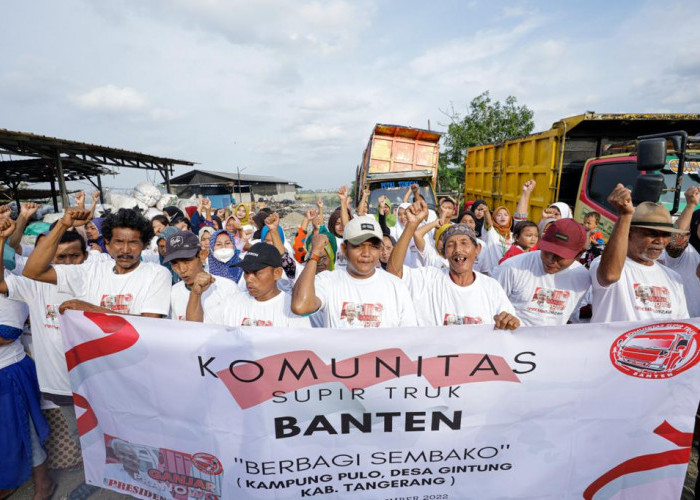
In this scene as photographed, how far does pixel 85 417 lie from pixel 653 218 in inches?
169

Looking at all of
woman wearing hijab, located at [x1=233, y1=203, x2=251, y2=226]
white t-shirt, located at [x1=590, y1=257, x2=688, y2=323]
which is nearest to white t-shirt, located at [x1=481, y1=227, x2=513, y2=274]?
white t-shirt, located at [x1=590, y1=257, x2=688, y2=323]

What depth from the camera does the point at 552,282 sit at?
2.85 m

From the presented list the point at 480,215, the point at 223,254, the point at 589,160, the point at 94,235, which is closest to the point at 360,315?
the point at 223,254

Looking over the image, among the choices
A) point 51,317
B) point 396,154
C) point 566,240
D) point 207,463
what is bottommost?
point 207,463

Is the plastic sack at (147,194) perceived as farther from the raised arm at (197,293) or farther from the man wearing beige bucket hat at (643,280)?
the man wearing beige bucket hat at (643,280)

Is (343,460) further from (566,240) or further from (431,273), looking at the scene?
(566,240)

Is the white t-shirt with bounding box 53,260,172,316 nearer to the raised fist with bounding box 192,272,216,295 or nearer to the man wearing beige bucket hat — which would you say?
the raised fist with bounding box 192,272,216,295

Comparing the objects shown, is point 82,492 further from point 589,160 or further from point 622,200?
point 589,160

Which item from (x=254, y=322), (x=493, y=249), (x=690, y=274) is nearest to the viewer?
(x=254, y=322)

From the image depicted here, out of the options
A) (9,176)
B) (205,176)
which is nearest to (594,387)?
(9,176)

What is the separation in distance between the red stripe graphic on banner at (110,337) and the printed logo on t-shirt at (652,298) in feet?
11.8

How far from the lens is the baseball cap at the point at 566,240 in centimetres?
267

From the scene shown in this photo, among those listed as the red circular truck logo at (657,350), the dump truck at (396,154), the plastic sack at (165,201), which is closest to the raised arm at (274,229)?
the red circular truck logo at (657,350)

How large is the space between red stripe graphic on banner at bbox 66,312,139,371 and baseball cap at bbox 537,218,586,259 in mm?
3070
